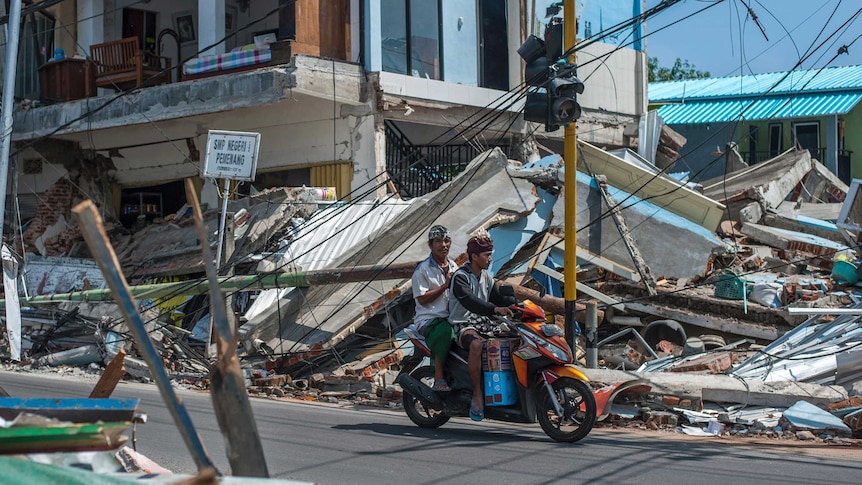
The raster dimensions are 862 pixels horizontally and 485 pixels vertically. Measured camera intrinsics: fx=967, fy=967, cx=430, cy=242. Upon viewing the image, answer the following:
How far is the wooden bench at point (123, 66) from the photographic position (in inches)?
834

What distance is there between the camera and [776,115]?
1160 inches

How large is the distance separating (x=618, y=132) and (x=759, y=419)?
15542mm

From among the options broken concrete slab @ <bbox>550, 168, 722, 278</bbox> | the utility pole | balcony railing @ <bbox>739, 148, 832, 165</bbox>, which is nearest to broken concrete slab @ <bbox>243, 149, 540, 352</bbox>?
broken concrete slab @ <bbox>550, 168, 722, 278</bbox>

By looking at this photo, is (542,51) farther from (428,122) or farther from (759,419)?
(428,122)

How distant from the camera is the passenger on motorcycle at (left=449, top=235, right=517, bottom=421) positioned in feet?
27.1

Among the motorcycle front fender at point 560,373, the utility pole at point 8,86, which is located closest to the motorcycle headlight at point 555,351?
the motorcycle front fender at point 560,373

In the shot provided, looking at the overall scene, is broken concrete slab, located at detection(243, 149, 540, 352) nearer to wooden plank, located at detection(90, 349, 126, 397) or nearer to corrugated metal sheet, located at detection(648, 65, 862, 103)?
wooden plank, located at detection(90, 349, 126, 397)

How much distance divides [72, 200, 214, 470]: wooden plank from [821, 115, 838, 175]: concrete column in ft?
102

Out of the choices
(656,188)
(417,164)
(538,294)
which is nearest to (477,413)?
(538,294)

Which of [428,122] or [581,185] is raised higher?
[428,122]

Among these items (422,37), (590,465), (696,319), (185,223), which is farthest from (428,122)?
(590,465)

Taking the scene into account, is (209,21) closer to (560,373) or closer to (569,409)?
(560,373)

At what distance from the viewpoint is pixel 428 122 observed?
20875mm

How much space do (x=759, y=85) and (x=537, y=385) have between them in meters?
27.4
